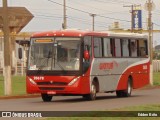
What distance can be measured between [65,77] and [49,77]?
2.38ft

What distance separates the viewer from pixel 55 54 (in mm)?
30250

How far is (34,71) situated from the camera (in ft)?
99.9

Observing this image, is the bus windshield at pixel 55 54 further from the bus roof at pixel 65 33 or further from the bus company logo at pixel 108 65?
the bus company logo at pixel 108 65

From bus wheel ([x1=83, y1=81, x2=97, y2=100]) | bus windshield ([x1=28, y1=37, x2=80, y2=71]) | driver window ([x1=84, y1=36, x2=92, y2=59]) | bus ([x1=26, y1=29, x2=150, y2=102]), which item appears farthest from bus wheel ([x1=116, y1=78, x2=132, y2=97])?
bus windshield ([x1=28, y1=37, x2=80, y2=71])

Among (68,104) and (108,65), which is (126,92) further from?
(68,104)

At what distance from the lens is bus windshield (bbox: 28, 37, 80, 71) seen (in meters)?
30.1

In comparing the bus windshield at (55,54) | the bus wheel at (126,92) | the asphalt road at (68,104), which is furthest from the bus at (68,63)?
the bus wheel at (126,92)

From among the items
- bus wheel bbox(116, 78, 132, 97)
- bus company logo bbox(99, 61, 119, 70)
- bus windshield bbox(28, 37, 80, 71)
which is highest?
bus windshield bbox(28, 37, 80, 71)

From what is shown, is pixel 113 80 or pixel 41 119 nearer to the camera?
pixel 41 119

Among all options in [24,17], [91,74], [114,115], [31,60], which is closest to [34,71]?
[31,60]

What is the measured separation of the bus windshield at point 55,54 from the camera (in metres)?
30.1

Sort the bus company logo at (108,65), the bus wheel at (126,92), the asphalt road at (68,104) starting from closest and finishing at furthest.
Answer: the asphalt road at (68,104) → the bus company logo at (108,65) → the bus wheel at (126,92)

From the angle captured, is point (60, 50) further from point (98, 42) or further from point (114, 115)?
point (114, 115)

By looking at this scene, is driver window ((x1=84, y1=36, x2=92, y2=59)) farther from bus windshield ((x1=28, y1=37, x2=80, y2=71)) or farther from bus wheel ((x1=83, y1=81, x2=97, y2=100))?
bus wheel ((x1=83, y1=81, x2=97, y2=100))
